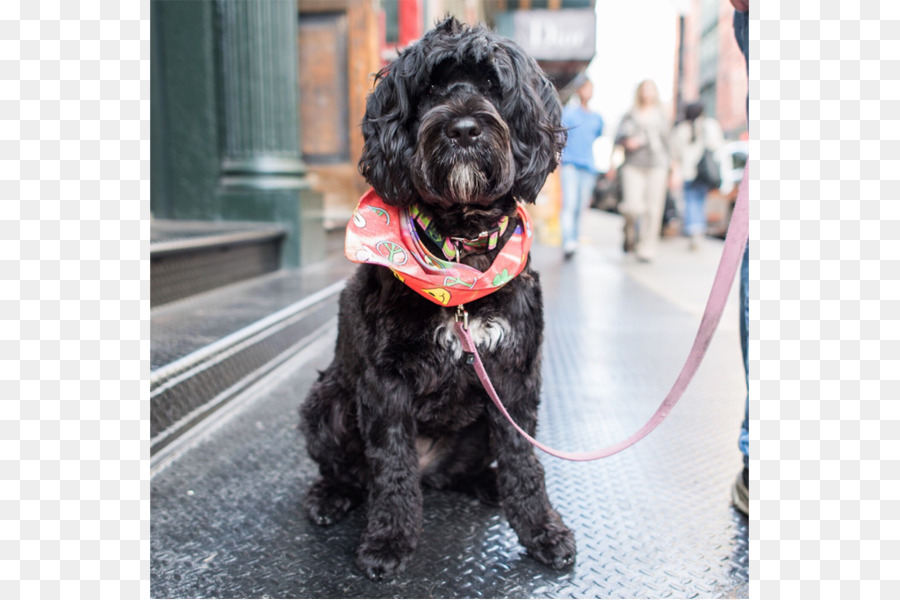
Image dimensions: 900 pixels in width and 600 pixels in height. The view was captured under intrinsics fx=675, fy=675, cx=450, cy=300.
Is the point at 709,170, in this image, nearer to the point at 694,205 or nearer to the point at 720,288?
the point at 694,205

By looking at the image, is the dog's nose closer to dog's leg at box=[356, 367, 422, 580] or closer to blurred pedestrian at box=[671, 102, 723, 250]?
dog's leg at box=[356, 367, 422, 580]

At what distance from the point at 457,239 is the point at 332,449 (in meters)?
0.83

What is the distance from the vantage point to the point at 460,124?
171 cm

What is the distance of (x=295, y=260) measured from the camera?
547cm

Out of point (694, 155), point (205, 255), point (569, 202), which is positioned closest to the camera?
point (205, 255)

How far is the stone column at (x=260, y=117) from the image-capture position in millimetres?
5148

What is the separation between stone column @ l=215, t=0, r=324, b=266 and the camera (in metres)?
5.15

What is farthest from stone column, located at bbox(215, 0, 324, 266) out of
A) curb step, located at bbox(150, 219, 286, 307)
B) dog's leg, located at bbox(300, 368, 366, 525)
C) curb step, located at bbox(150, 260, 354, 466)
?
dog's leg, located at bbox(300, 368, 366, 525)

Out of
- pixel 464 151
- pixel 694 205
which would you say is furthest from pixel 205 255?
pixel 694 205

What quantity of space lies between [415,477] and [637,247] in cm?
778

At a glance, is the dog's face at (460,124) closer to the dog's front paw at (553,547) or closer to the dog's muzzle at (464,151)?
the dog's muzzle at (464,151)

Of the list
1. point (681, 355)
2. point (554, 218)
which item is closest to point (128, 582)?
point (681, 355)

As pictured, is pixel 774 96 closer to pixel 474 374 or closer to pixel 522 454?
pixel 474 374

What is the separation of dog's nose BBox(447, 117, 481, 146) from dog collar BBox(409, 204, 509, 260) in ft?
0.90
